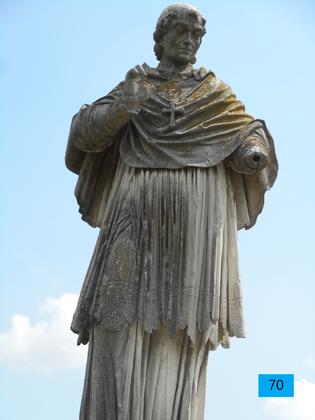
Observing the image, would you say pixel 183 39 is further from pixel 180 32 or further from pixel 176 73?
pixel 176 73

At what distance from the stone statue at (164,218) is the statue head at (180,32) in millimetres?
12

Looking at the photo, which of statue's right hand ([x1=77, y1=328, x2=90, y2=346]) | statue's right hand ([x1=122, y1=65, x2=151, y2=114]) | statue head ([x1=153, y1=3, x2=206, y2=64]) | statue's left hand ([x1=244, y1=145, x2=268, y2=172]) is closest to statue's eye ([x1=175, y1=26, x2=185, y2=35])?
statue head ([x1=153, y1=3, x2=206, y2=64])

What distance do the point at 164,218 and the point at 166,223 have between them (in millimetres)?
53

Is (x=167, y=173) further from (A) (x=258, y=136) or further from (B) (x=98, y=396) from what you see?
(B) (x=98, y=396)

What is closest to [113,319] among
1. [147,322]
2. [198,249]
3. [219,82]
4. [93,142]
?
[147,322]

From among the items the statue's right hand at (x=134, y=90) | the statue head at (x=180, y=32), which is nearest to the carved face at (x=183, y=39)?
the statue head at (x=180, y=32)

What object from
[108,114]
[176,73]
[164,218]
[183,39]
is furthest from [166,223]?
[183,39]

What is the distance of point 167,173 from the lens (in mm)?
12094

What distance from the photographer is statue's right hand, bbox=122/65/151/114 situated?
39.0 ft

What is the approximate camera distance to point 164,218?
11953 mm

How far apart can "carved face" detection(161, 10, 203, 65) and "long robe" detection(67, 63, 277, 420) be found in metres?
0.21

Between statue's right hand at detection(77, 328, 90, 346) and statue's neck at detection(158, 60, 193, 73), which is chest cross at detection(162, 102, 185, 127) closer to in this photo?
statue's neck at detection(158, 60, 193, 73)

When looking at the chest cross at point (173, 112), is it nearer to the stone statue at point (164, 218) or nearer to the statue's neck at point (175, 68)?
the stone statue at point (164, 218)

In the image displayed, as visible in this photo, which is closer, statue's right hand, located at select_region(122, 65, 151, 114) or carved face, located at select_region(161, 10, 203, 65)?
statue's right hand, located at select_region(122, 65, 151, 114)
